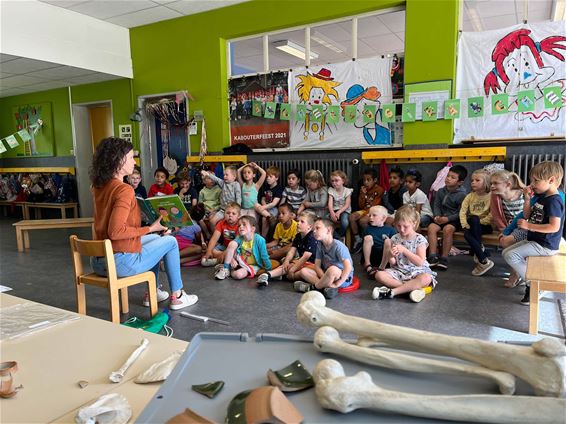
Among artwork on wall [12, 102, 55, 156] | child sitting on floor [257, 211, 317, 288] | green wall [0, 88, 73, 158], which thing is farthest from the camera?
artwork on wall [12, 102, 55, 156]

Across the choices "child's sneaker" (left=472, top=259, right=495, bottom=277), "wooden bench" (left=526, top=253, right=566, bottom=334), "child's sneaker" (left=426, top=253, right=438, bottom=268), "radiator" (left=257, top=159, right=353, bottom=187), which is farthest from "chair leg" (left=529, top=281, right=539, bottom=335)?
"radiator" (left=257, top=159, right=353, bottom=187)

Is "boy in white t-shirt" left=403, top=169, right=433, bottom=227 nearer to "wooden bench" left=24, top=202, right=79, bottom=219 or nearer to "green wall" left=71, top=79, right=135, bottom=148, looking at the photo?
"green wall" left=71, top=79, right=135, bottom=148

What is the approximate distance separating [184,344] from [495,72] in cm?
470

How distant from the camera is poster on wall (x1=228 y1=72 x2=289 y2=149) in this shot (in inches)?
230

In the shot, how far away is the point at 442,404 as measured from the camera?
59 cm

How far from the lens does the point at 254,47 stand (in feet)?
23.0

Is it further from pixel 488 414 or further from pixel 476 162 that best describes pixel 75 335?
pixel 476 162

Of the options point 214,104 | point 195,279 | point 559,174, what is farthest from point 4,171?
point 559,174

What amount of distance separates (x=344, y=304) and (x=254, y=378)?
8.18 ft

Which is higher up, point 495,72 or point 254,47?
point 254,47

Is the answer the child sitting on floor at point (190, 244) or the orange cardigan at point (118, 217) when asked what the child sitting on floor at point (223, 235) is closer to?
the child sitting on floor at point (190, 244)

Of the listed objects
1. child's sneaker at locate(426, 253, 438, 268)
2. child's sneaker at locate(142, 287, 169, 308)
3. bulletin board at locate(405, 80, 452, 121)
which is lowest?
child's sneaker at locate(142, 287, 169, 308)

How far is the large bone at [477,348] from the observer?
0.63 meters

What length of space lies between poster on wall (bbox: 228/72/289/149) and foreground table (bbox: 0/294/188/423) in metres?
4.84
